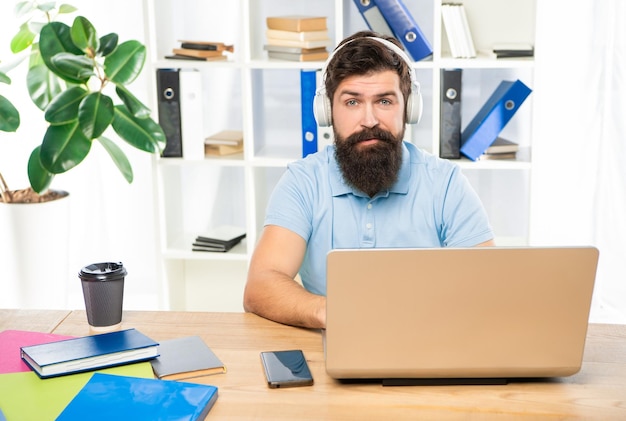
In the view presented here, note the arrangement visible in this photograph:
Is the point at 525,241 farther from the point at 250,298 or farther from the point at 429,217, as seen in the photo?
the point at 250,298

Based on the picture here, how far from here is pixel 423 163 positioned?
2.31 metres

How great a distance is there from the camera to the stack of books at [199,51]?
131 inches

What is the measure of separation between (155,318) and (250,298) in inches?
9.0

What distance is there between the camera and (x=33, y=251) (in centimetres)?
344

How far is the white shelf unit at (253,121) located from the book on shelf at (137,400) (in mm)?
1899

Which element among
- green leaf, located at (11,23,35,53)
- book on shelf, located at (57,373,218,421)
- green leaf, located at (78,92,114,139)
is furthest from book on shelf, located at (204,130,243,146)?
book on shelf, located at (57,373,218,421)

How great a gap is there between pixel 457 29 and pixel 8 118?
1.71 metres

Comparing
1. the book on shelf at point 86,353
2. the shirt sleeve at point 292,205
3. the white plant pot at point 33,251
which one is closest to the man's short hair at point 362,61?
A: the shirt sleeve at point 292,205

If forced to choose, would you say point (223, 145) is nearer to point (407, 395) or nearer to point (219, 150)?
point (219, 150)

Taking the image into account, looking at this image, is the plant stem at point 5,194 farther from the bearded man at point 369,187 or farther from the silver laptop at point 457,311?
the silver laptop at point 457,311

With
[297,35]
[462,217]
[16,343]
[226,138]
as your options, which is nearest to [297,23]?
[297,35]

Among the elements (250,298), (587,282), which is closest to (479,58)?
(250,298)

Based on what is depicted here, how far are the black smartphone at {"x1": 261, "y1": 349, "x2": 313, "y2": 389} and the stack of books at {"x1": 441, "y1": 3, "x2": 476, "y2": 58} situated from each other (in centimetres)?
183

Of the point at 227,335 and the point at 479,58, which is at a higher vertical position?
the point at 479,58
